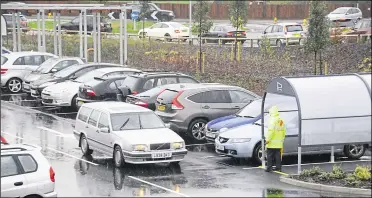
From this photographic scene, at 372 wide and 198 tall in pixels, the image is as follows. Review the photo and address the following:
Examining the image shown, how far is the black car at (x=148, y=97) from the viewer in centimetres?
2472

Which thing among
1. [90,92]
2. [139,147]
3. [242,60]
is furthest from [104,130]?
[242,60]

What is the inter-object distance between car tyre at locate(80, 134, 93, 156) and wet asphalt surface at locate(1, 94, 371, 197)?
16cm

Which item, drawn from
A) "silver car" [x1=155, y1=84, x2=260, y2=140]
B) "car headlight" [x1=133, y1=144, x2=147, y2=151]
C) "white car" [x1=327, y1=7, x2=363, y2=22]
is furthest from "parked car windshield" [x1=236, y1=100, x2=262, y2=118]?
"white car" [x1=327, y1=7, x2=363, y2=22]

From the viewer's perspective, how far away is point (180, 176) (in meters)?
18.7

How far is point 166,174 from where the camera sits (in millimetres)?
18922

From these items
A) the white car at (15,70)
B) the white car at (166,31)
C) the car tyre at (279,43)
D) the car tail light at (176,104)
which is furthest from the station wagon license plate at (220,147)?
the white car at (166,31)

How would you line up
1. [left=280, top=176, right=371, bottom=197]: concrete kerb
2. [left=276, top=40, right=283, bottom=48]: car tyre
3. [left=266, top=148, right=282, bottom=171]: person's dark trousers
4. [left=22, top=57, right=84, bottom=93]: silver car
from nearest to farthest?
[left=280, top=176, right=371, bottom=197]: concrete kerb, [left=266, top=148, right=282, bottom=171]: person's dark trousers, [left=22, top=57, right=84, bottom=93]: silver car, [left=276, top=40, right=283, bottom=48]: car tyre

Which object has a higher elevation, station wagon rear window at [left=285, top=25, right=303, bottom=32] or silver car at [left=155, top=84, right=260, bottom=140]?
station wagon rear window at [left=285, top=25, right=303, bottom=32]

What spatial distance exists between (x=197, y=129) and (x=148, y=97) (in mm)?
2118

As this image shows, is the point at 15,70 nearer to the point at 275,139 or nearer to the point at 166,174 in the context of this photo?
the point at 166,174

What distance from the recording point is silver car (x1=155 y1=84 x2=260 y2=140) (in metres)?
23.5

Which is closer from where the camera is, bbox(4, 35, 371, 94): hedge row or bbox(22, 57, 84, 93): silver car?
bbox(22, 57, 84, 93): silver car

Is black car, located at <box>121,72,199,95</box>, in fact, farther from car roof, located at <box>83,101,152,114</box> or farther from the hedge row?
car roof, located at <box>83,101,152,114</box>

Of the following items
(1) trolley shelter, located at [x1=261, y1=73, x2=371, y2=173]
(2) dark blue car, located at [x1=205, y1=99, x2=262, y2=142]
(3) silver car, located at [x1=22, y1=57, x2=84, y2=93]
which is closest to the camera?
(1) trolley shelter, located at [x1=261, y1=73, x2=371, y2=173]
